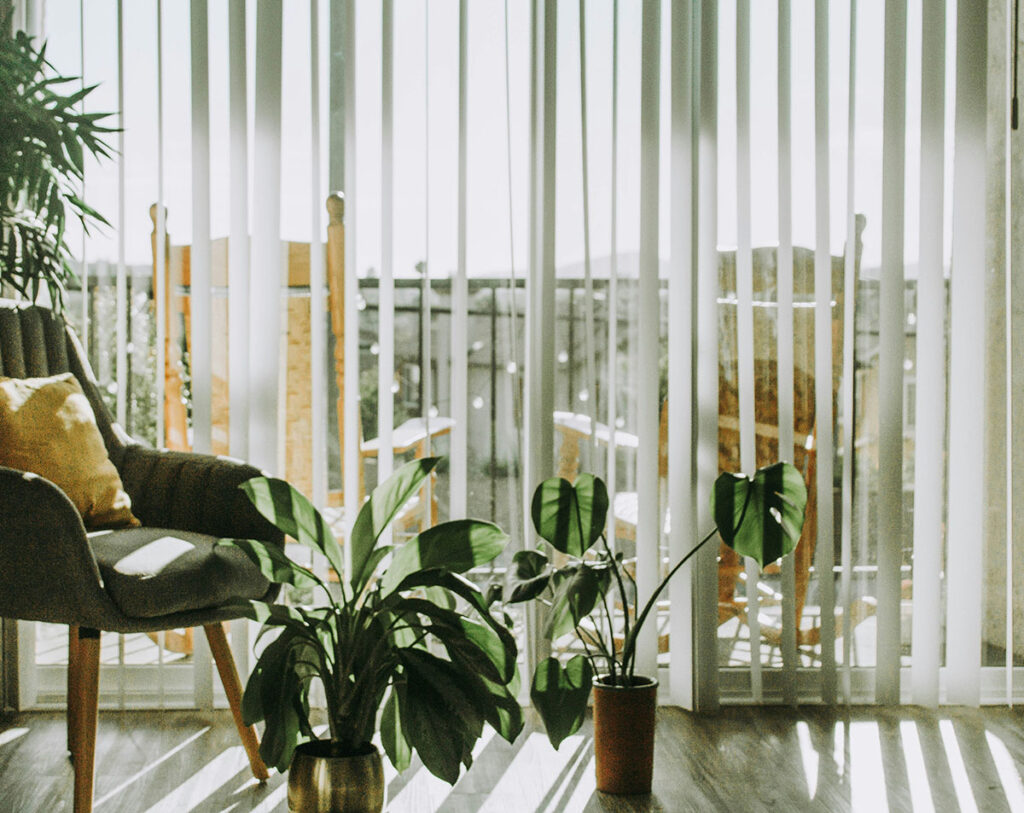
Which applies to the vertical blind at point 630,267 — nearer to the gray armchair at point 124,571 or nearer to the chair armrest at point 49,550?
the gray armchair at point 124,571

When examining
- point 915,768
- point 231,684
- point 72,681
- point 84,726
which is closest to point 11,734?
point 72,681

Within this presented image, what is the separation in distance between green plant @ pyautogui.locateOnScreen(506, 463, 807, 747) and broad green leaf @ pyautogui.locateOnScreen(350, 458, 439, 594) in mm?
280

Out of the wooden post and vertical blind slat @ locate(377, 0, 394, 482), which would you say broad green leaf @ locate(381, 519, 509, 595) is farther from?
vertical blind slat @ locate(377, 0, 394, 482)

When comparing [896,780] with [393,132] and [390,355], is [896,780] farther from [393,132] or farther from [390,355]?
[393,132]

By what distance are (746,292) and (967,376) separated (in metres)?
0.65

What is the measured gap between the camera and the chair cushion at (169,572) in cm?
181

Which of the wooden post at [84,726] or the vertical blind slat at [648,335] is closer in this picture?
the wooden post at [84,726]

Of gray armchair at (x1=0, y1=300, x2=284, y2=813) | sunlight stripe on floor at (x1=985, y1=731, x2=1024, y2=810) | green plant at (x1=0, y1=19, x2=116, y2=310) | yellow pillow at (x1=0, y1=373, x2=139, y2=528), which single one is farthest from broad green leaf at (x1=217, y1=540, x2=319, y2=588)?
sunlight stripe on floor at (x1=985, y1=731, x2=1024, y2=810)

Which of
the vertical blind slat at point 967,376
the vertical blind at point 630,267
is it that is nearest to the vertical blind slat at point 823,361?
the vertical blind at point 630,267

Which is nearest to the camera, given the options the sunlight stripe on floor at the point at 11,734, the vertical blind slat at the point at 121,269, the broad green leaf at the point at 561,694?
the broad green leaf at the point at 561,694

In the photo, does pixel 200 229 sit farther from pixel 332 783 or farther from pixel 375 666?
pixel 332 783

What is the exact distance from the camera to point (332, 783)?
171 centimetres

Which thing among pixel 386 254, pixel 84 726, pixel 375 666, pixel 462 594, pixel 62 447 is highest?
pixel 386 254

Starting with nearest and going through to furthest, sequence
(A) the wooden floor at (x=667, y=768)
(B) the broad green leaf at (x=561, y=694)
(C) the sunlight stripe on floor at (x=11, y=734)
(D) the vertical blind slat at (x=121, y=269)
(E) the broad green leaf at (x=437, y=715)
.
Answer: (E) the broad green leaf at (x=437, y=715) → (B) the broad green leaf at (x=561, y=694) → (A) the wooden floor at (x=667, y=768) → (C) the sunlight stripe on floor at (x=11, y=734) → (D) the vertical blind slat at (x=121, y=269)
